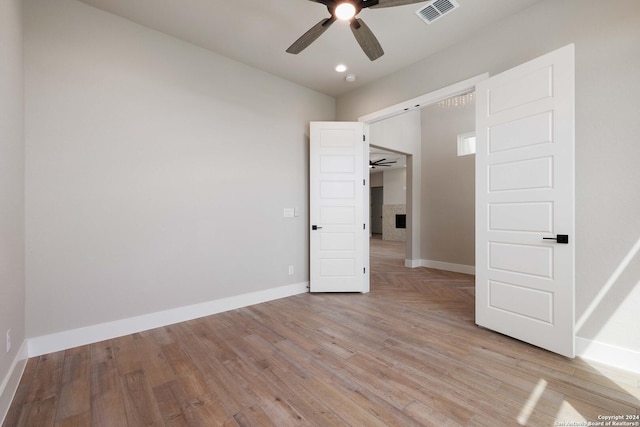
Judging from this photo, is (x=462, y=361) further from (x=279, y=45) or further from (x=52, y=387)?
(x=279, y=45)

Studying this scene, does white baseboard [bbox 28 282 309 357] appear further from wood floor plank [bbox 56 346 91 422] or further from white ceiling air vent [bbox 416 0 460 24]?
white ceiling air vent [bbox 416 0 460 24]

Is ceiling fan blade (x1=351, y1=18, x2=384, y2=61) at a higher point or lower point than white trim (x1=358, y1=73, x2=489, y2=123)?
higher

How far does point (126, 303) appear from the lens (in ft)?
8.89

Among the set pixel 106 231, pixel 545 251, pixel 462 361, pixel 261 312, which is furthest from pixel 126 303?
pixel 545 251

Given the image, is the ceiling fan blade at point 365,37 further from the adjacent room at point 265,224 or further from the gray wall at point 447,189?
the gray wall at point 447,189

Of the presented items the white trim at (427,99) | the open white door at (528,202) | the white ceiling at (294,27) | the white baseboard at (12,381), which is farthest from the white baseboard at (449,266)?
the white baseboard at (12,381)

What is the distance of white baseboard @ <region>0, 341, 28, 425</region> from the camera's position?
5.20 feet

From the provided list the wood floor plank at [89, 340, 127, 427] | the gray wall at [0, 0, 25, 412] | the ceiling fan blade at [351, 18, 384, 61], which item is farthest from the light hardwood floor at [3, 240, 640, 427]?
the ceiling fan blade at [351, 18, 384, 61]

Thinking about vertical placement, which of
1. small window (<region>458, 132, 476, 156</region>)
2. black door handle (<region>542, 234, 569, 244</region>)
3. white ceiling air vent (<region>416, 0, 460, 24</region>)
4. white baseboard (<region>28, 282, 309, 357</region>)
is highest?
white ceiling air vent (<region>416, 0, 460, 24</region>)

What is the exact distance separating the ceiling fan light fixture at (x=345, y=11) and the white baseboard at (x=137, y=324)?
318cm

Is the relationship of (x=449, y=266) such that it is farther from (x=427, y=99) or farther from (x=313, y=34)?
(x=313, y=34)

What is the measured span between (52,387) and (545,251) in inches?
153

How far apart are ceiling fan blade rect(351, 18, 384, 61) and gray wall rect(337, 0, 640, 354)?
148cm

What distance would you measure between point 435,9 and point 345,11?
3.40 feet
